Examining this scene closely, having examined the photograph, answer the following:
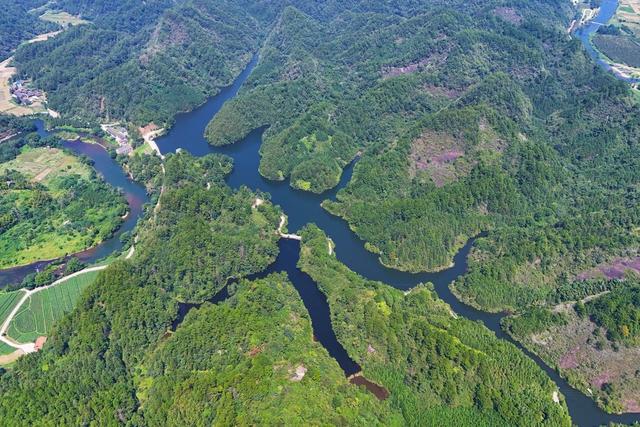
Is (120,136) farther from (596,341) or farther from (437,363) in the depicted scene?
(596,341)

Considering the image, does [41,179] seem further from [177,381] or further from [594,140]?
[594,140]

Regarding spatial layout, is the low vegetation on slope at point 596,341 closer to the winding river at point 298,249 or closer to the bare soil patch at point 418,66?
the winding river at point 298,249

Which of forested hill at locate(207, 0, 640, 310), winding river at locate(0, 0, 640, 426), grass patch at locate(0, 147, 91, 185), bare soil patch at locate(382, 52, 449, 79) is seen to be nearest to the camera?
winding river at locate(0, 0, 640, 426)

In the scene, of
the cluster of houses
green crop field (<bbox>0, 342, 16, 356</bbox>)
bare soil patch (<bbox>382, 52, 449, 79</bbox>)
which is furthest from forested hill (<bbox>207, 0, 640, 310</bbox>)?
green crop field (<bbox>0, 342, 16, 356</bbox>)

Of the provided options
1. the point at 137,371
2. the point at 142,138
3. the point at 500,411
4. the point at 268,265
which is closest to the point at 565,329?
the point at 500,411

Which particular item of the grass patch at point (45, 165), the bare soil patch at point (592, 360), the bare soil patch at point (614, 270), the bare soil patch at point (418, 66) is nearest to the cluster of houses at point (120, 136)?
the grass patch at point (45, 165)

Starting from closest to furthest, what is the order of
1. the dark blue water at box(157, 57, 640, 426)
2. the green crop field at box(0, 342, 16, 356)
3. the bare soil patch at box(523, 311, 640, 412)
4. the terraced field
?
the bare soil patch at box(523, 311, 640, 412)
the dark blue water at box(157, 57, 640, 426)
the green crop field at box(0, 342, 16, 356)
the terraced field

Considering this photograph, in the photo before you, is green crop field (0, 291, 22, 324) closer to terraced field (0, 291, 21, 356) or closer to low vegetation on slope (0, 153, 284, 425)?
terraced field (0, 291, 21, 356)

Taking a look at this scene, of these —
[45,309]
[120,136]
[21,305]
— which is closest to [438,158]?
[45,309]
